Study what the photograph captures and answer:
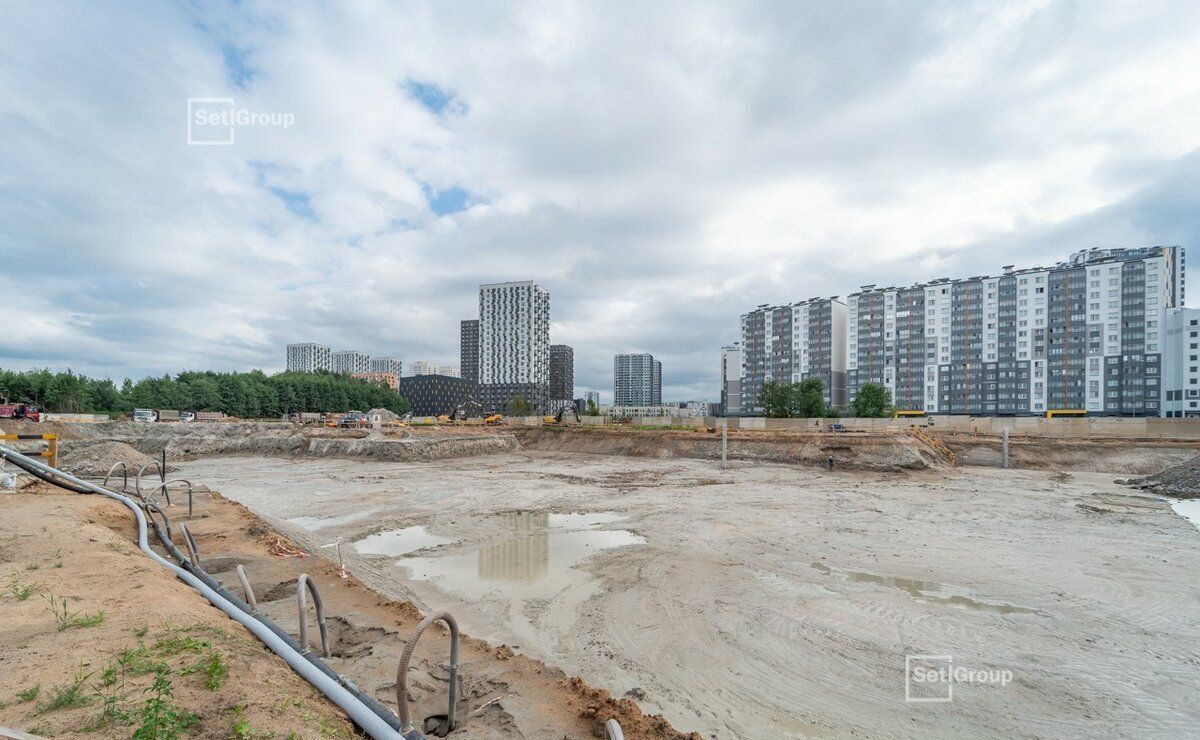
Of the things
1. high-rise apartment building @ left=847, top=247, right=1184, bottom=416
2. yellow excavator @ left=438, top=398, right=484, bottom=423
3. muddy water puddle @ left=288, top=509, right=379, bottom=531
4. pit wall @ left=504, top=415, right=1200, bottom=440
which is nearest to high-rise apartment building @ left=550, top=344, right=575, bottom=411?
yellow excavator @ left=438, top=398, right=484, bottom=423

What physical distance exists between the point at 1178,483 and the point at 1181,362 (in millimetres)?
78126

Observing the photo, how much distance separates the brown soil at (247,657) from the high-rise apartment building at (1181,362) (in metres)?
110

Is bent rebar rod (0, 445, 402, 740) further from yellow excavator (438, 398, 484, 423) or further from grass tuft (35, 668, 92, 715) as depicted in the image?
yellow excavator (438, 398, 484, 423)

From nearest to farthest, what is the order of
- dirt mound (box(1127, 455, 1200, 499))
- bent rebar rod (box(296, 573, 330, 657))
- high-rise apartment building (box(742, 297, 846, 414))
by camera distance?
bent rebar rod (box(296, 573, 330, 657)) → dirt mound (box(1127, 455, 1200, 499)) → high-rise apartment building (box(742, 297, 846, 414))

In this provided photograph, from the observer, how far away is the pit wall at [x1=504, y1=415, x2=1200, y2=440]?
38281mm

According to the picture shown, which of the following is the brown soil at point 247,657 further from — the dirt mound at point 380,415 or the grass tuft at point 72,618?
the dirt mound at point 380,415

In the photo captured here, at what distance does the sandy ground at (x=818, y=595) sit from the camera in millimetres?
6484

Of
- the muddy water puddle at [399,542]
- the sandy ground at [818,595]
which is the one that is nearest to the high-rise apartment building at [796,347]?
the sandy ground at [818,595]

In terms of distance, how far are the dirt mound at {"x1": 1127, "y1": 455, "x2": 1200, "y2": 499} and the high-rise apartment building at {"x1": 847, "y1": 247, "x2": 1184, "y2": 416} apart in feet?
235

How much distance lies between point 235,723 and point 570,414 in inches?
2528

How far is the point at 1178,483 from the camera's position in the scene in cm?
2455

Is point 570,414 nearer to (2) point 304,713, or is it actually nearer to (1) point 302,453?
(1) point 302,453

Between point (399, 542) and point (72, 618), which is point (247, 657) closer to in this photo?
point (72, 618)

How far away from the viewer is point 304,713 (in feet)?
13.5
